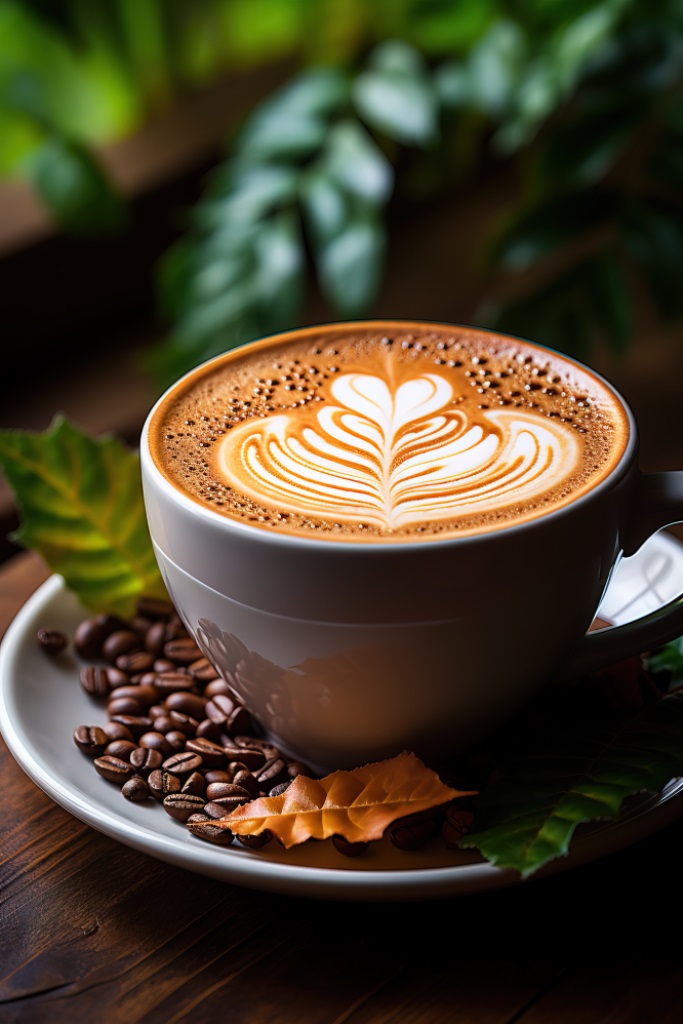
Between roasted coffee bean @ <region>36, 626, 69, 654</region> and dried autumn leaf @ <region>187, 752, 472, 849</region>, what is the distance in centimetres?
26

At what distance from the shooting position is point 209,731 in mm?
841

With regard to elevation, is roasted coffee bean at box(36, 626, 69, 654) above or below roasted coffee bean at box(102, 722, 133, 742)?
above

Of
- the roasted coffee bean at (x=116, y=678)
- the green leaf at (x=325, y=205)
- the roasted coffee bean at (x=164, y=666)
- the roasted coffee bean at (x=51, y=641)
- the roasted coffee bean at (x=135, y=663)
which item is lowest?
the roasted coffee bean at (x=164, y=666)

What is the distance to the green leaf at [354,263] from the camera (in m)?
1.41

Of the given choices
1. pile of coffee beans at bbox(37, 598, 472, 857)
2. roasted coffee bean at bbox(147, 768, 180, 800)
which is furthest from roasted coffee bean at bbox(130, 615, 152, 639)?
roasted coffee bean at bbox(147, 768, 180, 800)

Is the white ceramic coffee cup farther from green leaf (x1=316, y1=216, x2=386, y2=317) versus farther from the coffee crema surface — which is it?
green leaf (x1=316, y1=216, x2=386, y2=317)

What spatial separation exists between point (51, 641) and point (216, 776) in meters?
0.23

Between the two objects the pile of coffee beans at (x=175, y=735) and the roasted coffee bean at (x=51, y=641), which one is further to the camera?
the roasted coffee bean at (x=51, y=641)

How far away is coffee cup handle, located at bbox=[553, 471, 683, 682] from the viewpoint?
79 cm

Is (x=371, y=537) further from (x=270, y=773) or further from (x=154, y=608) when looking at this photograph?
(x=154, y=608)

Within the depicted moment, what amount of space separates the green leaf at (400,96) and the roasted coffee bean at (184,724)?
32.8 inches

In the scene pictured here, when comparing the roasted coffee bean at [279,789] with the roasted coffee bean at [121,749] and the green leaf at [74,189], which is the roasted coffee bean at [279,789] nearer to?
the roasted coffee bean at [121,749]

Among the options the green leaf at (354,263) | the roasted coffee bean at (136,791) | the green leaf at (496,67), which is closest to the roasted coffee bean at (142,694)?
the roasted coffee bean at (136,791)

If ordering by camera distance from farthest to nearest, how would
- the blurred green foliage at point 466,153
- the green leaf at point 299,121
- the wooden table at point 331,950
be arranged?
1. the green leaf at point 299,121
2. the blurred green foliage at point 466,153
3. the wooden table at point 331,950
